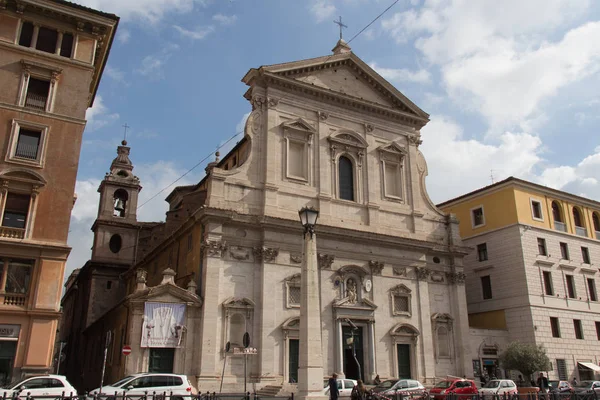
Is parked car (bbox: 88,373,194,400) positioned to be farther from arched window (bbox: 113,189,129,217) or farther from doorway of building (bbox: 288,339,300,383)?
arched window (bbox: 113,189,129,217)

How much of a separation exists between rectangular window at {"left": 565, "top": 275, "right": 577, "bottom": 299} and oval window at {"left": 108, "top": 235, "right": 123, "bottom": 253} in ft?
117

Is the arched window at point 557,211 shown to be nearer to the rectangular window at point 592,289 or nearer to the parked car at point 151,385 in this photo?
the rectangular window at point 592,289

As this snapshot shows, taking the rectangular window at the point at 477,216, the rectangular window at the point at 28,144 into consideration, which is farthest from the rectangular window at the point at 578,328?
the rectangular window at the point at 28,144

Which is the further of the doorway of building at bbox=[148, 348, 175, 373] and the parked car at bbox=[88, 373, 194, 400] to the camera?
the doorway of building at bbox=[148, 348, 175, 373]

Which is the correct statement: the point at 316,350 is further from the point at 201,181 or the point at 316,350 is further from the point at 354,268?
the point at 201,181

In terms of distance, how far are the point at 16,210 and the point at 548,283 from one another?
110 feet

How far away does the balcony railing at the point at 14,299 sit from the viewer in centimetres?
2188

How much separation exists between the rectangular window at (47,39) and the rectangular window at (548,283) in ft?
110

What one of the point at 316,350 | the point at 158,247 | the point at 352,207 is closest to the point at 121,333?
the point at 158,247

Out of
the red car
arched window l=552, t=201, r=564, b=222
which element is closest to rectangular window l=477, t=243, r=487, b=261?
arched window l=552, t=201, r=564, b=222

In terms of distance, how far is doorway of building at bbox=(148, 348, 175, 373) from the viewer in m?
26.2

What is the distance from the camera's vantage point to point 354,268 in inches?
1254

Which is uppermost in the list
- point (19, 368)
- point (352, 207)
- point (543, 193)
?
point (543, 193)

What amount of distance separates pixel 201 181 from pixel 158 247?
690 centimetres
